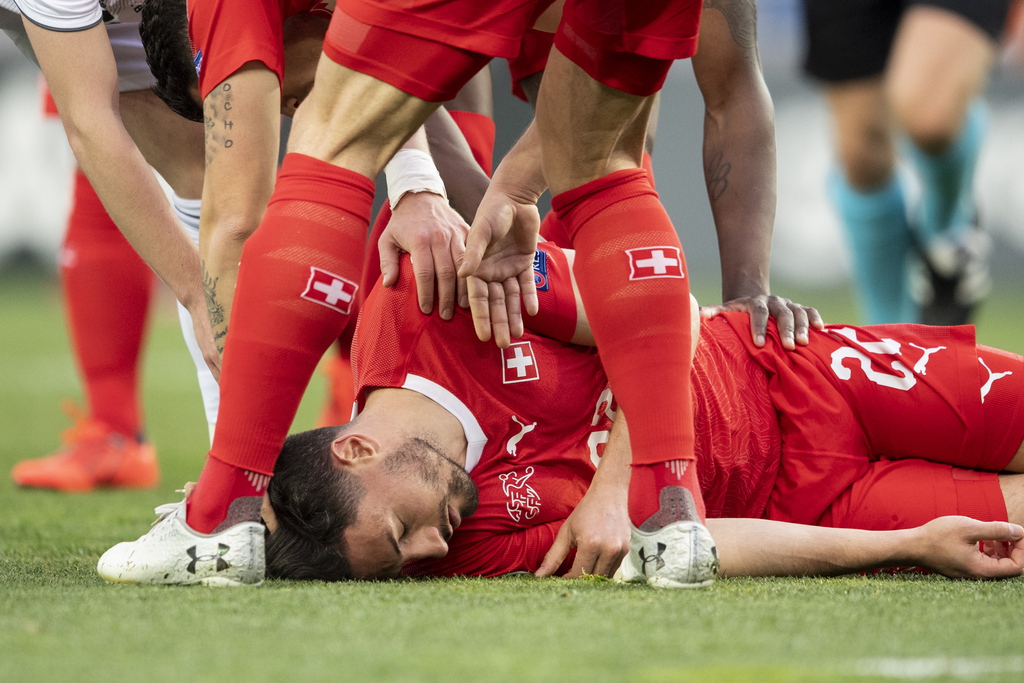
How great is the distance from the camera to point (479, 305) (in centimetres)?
180

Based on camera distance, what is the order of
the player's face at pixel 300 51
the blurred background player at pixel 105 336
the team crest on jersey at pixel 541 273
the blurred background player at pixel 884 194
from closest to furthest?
the team crest on jersey at pixel 541 273, the player's face at pixel 300 51, the blurred background player at pixel 105 336, the blurred background player at pixel 884 194

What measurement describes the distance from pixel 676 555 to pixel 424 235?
26.6 inches

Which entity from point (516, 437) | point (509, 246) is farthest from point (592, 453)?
point (509, 246)

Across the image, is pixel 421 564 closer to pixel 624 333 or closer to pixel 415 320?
pixel 415 320

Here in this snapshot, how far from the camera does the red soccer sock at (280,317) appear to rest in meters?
1.46

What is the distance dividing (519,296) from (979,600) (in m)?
0.82

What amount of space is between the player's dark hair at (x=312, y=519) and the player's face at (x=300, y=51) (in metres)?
A: 0.92

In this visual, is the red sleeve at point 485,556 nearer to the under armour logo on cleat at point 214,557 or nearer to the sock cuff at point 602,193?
the under armour logo on cleat at point 214,557

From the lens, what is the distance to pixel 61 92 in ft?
7.02

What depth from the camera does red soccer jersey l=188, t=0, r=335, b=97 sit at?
196 cm

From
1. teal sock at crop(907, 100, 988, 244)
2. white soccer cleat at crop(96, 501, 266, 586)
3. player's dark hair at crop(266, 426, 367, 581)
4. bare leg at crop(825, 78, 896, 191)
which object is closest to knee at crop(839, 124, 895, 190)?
bare leg at crop(825, 78, 896, 191)

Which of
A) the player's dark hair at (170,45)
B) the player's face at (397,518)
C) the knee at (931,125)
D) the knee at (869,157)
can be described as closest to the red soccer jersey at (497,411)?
the player's face at (397,518)

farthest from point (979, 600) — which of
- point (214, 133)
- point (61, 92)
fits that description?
point (61, 92)

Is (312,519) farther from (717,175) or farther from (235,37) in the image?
(717,175)
